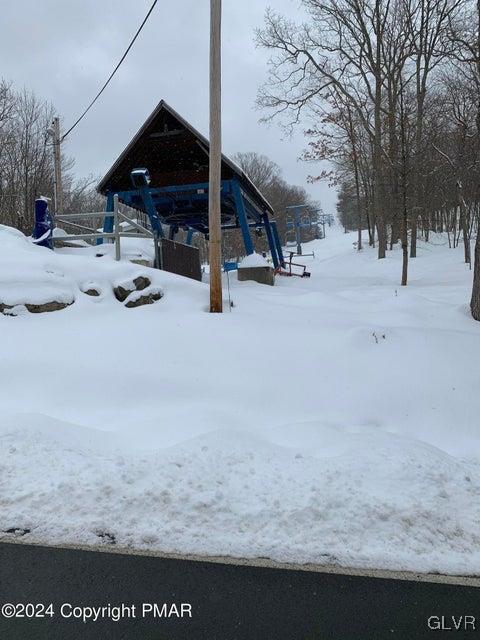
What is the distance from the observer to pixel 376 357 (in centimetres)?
557

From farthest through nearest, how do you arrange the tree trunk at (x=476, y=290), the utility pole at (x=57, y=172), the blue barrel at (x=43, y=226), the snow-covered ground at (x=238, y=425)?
1. the utility pole at (x=57, y=172)
2. the blue barrel at (x=43, y=226)
3. the tree trunk at (x=476, y=290)
4. the snow-covered ground at (x=238, y=425)

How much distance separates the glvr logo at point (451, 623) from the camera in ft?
6.86

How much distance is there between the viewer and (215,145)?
6.74m

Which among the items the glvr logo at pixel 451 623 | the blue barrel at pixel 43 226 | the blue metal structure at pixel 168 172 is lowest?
the glvr logo at pixel 451 623

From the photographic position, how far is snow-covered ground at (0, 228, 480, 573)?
2.78 metres

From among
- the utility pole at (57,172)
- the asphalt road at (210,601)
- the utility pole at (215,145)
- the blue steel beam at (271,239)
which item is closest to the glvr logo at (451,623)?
the asphalt road at (210,601)

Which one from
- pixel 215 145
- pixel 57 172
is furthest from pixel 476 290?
pixel 57 172

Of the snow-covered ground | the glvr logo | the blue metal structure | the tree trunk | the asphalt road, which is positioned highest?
the blue metal structure

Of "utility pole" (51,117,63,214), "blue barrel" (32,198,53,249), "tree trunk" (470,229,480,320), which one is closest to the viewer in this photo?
"tree trunk" (470,229,480,320)

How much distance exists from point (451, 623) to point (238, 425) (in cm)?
241

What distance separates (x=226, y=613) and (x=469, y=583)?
132 cm

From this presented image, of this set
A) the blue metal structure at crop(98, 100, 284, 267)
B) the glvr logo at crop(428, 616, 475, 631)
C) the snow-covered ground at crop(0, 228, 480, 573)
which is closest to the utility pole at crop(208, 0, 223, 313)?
the snow-covered ground at crop(0, 228, 480, 573)

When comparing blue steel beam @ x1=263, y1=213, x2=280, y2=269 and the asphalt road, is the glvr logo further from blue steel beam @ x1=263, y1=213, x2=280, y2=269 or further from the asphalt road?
blue steel beam @ x1=263, y1=213, x2=280, y2=269

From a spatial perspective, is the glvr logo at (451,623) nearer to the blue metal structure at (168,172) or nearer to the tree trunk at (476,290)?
the tree trunk at (476,290)
